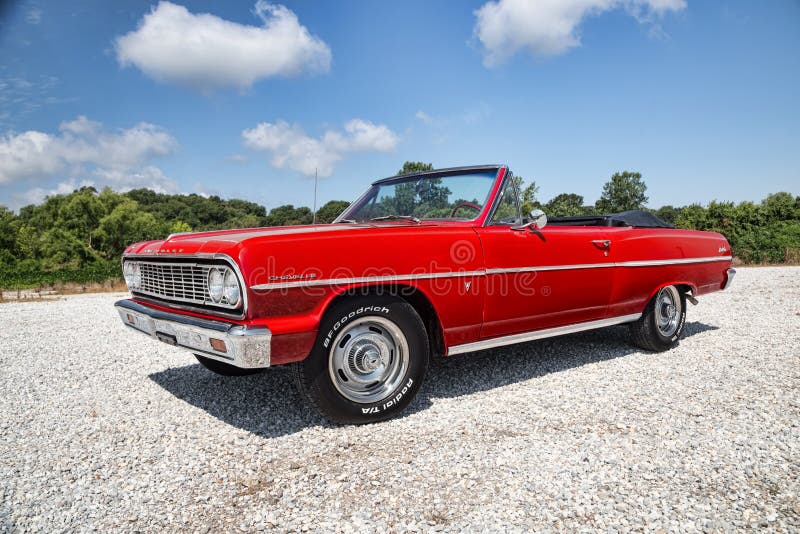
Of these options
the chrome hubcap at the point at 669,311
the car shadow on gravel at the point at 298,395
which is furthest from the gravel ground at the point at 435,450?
the chrome hubcap at the point at 669,311

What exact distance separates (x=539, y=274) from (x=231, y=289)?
2245mm

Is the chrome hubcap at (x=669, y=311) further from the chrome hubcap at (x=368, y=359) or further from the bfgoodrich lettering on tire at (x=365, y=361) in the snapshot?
the chrome hubcap at (x=368, y=359)

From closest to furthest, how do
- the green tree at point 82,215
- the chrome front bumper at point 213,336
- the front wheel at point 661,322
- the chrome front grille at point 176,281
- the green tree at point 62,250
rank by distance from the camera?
the chrome front bumper at point 213,336, the chrome front grille at point 176,281, the front wheel at point 661,322, the green tree at point 62,250, the green tree at point 82,215

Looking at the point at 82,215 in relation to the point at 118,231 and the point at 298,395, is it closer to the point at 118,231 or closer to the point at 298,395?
the point at 118,231

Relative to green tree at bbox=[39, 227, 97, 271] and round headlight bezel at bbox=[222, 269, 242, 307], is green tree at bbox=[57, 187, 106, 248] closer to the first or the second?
green tree at bbox=[39, 227, 97, 271]

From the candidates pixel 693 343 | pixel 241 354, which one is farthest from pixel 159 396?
pixel 693 343

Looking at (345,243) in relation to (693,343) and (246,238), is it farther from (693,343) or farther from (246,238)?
(693,343)

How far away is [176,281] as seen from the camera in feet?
10.4

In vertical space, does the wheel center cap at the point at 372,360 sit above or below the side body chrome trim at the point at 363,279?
below

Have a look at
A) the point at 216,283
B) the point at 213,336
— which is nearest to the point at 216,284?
the point at 216,283

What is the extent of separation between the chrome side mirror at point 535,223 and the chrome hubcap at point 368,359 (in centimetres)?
131

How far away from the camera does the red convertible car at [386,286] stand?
2.66 metres

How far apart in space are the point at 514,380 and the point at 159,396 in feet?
9.36

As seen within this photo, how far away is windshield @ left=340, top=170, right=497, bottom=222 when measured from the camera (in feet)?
12.6
